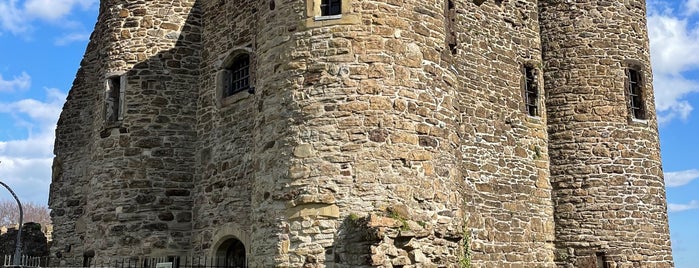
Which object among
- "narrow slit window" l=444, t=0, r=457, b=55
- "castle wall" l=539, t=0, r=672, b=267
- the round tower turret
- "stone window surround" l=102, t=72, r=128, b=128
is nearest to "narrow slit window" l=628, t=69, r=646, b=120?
"castle wall" l=539, t=0, r=672, b=267

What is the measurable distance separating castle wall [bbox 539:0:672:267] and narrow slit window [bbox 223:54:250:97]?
22.4ft

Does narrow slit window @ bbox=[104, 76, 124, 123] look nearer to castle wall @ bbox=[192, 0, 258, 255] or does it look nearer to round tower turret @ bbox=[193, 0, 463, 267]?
castle wall @ bbox=[192, 0, 258, 255]

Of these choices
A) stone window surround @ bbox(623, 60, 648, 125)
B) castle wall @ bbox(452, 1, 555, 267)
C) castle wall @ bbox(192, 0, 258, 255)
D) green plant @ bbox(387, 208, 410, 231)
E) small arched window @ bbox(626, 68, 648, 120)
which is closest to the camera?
green plant @ bbox(387, 208, 410, 231)

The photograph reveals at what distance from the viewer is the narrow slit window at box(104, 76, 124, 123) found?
15.7m

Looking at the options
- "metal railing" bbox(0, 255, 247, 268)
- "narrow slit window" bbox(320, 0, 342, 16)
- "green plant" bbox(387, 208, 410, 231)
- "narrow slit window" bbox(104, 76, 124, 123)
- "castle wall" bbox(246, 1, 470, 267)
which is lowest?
"metal railing" bbox(0, 255, 247, 268)

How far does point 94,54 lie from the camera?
64.7 feet

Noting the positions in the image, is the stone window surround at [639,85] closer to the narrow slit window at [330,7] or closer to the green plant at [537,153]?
the green plant at [537,153]

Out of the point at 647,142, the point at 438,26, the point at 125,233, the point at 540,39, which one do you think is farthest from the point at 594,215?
the point at 125,233

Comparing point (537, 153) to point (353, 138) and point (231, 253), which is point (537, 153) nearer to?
point (353, 138)

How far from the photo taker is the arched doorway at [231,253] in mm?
14219

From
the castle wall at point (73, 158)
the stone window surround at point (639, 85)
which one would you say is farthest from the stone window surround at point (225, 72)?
the stone window surround at point (639, 85)

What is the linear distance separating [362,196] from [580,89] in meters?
7.87

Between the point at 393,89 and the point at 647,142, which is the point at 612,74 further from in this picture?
Result: the point at 393,89

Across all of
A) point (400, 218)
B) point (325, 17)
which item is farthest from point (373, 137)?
point (325, 17)
